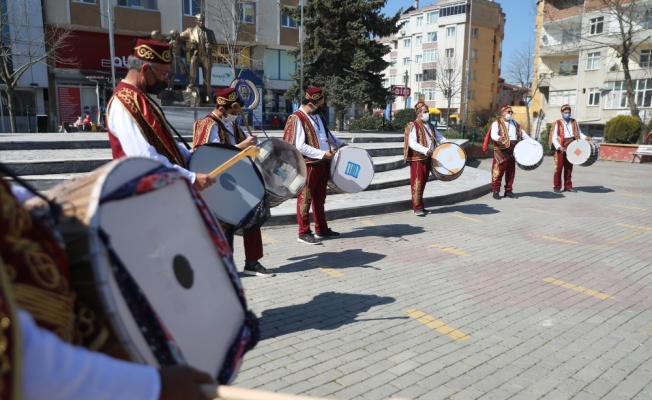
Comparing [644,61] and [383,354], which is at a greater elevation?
[644,61]

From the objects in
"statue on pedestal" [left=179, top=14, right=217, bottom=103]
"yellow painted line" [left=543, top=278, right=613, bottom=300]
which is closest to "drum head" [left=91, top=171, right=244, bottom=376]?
"yellow painted line" [left=543, top=278, right=613, bottom=300]

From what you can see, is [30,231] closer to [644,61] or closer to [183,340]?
[183,340]

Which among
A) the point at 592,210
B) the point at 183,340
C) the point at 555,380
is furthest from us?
the point at 592,210

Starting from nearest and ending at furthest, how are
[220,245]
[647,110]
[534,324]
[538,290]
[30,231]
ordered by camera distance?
[30,231]
[220,245]
[534,324]
[538,290]
[647,110]

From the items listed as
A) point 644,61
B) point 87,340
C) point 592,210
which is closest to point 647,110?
point 644,61

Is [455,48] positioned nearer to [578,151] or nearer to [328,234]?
[578,151]

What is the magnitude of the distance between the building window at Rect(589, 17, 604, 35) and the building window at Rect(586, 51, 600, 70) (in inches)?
69.0

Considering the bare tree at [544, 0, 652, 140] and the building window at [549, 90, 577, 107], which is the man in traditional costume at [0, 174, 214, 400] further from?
the building window at [549, 90, 577, 107]

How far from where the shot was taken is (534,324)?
4.44m

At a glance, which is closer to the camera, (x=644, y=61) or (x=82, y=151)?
(x=82, y=151)

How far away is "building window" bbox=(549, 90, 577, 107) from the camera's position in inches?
1774

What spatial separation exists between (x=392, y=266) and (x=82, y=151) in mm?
10116

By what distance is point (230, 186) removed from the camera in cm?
420

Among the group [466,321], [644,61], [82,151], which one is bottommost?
[466,321]
